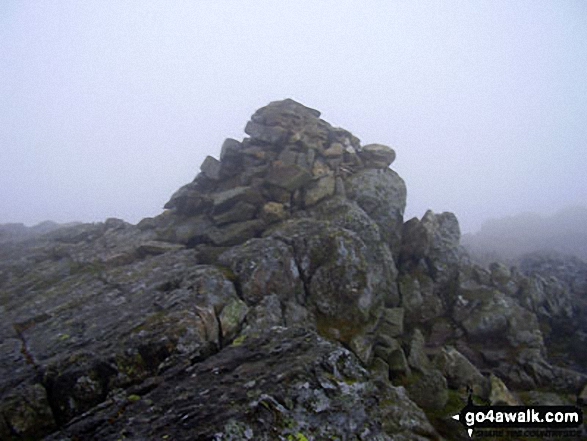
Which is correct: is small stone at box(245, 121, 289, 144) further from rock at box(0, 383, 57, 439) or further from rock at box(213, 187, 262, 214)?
rock at box(0, 383, 57, 439)

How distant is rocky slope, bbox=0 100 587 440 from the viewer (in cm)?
868

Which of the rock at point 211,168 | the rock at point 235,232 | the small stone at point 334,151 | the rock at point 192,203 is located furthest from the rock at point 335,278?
the rock at point 211,168

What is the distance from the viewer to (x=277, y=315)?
17875 mm

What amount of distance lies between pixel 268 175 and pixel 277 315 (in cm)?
1459

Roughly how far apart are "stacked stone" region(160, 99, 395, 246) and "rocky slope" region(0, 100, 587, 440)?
0.17m

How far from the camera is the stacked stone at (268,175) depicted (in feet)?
86.6

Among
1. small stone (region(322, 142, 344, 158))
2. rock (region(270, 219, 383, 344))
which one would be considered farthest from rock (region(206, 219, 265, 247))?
small stone (region(322, 142, 344, 158))

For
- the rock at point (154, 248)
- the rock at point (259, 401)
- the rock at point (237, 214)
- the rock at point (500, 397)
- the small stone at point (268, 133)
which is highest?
the small stone at point (268, 133)

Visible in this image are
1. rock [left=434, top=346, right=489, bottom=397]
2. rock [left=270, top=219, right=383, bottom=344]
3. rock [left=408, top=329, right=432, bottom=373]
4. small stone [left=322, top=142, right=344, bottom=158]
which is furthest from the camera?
small stone [left=322, top=142, right=344, bottom=158]

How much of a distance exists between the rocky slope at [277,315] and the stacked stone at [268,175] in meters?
0.17

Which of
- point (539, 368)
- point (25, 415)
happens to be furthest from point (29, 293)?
point (539, 368)

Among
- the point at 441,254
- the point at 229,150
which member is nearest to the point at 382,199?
the point at 441,254

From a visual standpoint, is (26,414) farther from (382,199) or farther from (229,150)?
(382,199)

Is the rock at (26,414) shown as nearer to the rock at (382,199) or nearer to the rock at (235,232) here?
the rock at (235,232)
